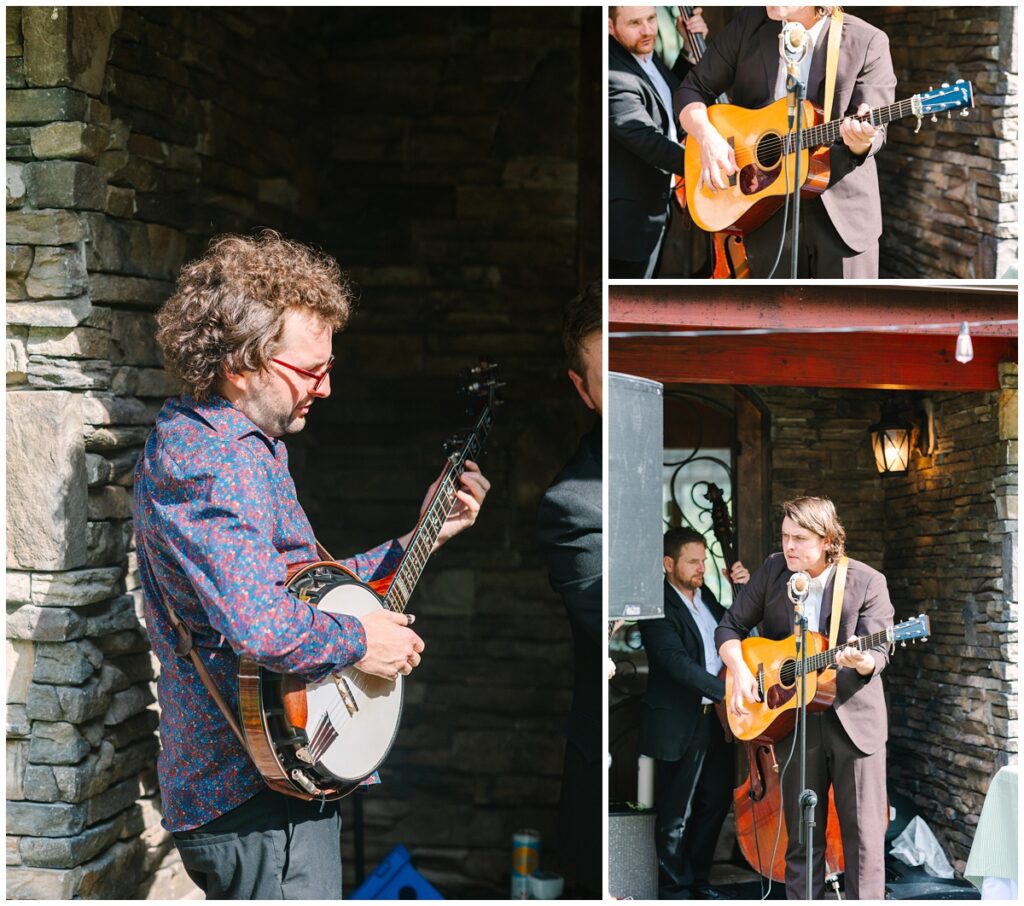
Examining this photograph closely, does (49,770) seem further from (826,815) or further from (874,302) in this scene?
(874,302)

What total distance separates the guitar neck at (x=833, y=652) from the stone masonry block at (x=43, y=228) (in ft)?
7.52

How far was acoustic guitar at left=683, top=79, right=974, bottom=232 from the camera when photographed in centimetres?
285

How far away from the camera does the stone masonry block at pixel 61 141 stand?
321cm

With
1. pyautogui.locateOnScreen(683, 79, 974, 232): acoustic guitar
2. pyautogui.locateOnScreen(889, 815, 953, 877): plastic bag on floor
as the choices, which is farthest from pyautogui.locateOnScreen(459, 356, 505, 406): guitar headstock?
pyautogui.locateOnScreen(889, 815, 953, 877): plastic bag on floor

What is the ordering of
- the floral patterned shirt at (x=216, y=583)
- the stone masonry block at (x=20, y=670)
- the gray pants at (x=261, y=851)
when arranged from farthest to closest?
the stone masonry block at (x=20, y=670)
the gray pants at (x=261, y=851)
the floral patterned shirt at (x=216, y=583)

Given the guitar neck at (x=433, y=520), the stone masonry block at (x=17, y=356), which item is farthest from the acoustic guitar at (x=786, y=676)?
the stone masonry block at (x=17, y=356)

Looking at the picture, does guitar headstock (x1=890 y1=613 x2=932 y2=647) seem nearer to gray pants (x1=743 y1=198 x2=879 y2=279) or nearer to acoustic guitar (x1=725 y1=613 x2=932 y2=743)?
acoustic guitar (x1=725 y1=613 x2=932 y2=743)

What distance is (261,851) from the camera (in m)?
2.69

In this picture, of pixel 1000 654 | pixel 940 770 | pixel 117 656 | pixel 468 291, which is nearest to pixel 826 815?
pixel 940 770

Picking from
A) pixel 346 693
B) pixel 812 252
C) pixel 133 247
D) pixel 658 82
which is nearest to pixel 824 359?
pixel 812 252

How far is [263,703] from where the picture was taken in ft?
8.38

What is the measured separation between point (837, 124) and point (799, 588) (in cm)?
115

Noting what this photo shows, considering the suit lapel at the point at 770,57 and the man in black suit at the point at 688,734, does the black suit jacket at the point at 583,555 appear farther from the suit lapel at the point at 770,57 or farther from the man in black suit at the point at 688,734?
the suit lapel at the point at 770,57

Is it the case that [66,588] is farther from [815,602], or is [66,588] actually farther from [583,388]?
[815,602]
